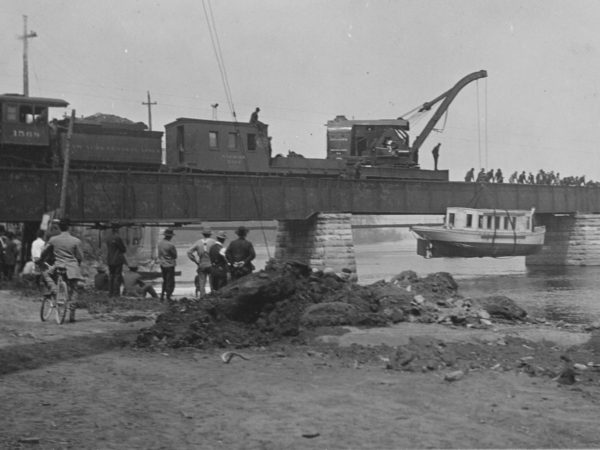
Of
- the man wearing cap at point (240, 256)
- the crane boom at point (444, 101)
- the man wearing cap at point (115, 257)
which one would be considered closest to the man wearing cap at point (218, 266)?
the man wearing cap at point (240, 256)

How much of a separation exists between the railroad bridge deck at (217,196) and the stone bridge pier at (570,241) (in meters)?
7.80

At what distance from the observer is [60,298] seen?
41.3 feet

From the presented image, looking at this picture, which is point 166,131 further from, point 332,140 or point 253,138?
point 332,140

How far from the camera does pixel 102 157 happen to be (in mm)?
33719

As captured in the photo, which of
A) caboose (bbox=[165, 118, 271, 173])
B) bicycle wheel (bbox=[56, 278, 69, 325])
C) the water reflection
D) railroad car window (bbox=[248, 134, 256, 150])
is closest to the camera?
bicycle wheel (bbox=[56, 278, 69, 325])

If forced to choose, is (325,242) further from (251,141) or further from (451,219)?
(451,219)

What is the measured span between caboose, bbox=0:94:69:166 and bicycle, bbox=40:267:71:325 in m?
19.1

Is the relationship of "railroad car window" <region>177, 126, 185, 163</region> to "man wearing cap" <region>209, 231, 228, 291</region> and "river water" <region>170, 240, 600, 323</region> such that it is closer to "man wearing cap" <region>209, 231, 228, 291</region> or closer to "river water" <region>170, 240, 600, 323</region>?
"river water" <region>170, 240, 600, 323</region>

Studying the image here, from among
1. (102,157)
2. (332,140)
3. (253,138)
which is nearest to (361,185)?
(332,140)

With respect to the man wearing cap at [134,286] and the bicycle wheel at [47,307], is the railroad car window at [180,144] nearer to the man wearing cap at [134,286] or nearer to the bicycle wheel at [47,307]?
the man wearing cap at [134,286]

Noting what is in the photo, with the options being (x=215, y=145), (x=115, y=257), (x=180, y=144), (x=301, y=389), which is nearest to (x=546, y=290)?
(x=215, y=145)

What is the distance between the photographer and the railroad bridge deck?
106ft

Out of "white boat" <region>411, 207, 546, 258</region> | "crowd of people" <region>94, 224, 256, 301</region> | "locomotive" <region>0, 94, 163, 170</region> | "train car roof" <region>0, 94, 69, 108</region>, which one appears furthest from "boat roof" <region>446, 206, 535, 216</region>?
"crowd of people" <region>94, 224, 256, 301</region>

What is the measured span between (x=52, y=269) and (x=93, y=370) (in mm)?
4436
